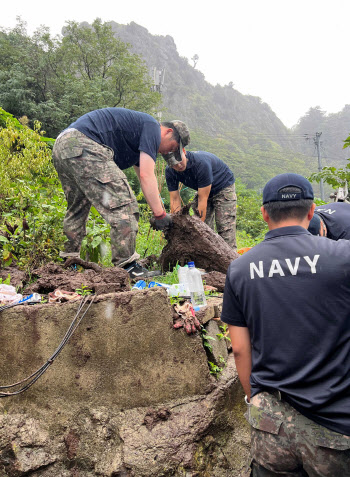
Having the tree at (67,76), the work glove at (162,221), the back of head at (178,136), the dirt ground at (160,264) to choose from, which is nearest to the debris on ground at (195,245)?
the dirt ground at (160,264)

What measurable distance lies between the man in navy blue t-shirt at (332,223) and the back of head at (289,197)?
1010 mm

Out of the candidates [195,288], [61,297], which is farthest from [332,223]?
[61,297]

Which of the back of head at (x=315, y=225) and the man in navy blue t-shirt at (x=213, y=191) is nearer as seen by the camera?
the back of head at (x=315, y=225)

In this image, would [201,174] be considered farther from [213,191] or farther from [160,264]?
[160,264]

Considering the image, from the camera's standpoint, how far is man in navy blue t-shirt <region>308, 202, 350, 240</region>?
99.9 inches

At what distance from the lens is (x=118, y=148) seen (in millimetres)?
3752

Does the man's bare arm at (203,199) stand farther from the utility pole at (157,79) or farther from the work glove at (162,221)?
the utility pole at (157,79)

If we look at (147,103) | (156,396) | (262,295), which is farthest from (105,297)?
(147,103)

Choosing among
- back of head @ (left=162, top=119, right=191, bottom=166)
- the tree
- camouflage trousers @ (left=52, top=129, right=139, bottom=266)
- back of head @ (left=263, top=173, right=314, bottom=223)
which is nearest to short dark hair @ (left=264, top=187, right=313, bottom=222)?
back of head @ (left=263, top=173, right=314, bottom=223)

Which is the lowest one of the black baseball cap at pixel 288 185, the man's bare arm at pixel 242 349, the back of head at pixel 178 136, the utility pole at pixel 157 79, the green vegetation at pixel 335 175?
the man's bare arm at pixel 242 349

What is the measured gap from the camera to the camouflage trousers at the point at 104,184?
11.2ft

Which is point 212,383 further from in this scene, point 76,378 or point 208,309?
point 76,378

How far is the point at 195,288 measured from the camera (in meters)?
3.12

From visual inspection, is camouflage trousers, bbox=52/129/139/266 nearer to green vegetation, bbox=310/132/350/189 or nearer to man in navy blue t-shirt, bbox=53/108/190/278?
man in navy blue t-shirt, bbox=53/108/190/278
